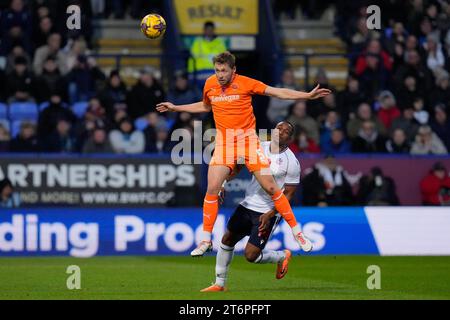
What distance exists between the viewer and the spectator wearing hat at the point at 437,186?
22.4m

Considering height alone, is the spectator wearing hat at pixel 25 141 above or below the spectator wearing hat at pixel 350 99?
below

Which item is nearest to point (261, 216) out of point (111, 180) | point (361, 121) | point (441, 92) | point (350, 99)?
point (111, 180)

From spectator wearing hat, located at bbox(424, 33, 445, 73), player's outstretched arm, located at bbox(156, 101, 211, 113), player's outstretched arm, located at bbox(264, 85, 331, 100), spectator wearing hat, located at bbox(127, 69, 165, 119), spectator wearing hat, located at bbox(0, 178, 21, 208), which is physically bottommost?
spectator wearing hat, located at bbox(0, 178, 21, 208)

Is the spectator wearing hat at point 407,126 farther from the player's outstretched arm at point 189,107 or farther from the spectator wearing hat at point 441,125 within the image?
the player's outstretched arm at point 189,107

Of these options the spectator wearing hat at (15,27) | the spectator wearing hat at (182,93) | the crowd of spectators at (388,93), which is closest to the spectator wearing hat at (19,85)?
the spectator wearing hat at (15,27)

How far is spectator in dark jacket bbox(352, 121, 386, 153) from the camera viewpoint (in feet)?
75.2

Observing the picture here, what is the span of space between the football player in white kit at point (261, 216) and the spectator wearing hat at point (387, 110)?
9.65 metres

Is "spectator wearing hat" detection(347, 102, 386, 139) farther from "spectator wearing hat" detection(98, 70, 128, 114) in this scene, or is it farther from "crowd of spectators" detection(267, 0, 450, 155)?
"spectator wearing hat" detection(98, 70, 128, 114)

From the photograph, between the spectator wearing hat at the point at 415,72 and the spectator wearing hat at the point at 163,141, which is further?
the spectator wearing hat at the point at 415,72

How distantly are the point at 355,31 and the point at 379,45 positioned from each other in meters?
1.69

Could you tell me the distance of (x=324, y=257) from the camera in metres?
19.8

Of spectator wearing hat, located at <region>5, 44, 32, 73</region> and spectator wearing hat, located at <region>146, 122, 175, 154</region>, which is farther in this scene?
spectator wearing hat, located at <region>5, 44, 32, 73</region>

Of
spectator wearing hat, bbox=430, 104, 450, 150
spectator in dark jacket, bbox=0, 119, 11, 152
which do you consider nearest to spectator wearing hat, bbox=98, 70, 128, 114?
spectator in dark jacket, bbox=0, 119, 11, 152

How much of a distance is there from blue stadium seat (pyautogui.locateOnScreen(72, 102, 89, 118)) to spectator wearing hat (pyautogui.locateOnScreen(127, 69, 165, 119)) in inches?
33.1
